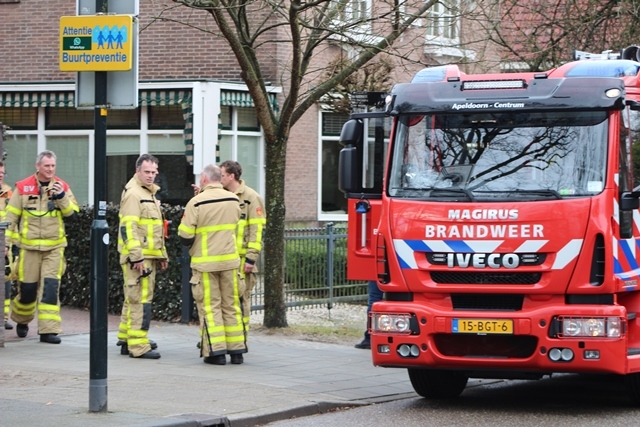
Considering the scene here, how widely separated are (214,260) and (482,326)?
3268 mm

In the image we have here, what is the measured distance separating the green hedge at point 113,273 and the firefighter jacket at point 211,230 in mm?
2891

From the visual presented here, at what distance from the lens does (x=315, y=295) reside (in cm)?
1661

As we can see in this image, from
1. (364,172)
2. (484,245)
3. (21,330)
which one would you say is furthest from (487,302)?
(21,330)

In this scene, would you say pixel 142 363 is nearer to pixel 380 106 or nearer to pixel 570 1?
pixel 380 106

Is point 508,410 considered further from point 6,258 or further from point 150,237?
point 6,258

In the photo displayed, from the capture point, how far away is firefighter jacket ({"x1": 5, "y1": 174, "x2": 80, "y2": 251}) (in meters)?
12.5

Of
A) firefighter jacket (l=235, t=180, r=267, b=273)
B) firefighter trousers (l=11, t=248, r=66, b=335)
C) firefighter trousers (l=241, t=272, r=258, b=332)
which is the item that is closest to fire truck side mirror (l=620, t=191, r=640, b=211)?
firefighter jacket (l=235, t=180, r=267, b=273)

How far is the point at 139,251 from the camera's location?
1152 cm

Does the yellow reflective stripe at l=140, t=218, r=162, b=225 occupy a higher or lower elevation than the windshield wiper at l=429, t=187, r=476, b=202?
lower

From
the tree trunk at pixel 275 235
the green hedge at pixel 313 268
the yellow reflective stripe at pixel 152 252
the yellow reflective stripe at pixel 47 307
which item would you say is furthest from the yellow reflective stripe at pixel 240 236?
the green hedge at pixel 313 268

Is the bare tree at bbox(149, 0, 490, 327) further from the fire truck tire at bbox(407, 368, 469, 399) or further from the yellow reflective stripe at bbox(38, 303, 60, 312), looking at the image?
the fire truck tire at bbox(407, 368, 469, 399)

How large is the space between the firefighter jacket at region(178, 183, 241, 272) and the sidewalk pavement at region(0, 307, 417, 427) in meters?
1.01

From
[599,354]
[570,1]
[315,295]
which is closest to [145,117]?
[315,295]

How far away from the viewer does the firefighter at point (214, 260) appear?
11.4 m
